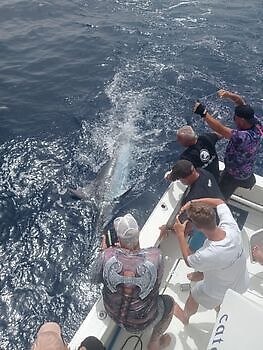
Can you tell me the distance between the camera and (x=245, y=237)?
6.65 metres

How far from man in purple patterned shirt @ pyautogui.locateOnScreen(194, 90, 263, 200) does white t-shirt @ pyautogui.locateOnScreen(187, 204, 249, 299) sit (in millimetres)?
1523

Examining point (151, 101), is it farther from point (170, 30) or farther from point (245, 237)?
point (245, 237)

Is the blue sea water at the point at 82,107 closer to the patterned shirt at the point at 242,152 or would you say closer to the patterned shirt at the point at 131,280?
the patterned shirt at the point at 131,280

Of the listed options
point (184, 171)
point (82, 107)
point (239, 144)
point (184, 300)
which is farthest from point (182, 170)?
point (82, 107)

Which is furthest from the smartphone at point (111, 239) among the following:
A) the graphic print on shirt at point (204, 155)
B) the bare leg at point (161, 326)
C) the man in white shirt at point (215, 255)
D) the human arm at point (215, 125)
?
the human arm at point (215, 125)

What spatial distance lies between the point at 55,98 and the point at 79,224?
5.39 m

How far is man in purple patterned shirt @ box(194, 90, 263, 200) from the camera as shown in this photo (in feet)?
19.5

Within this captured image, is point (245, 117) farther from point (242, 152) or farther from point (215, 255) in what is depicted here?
point (215, 255)

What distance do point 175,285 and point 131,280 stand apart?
6.80 feet

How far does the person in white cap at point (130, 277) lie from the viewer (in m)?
4.10

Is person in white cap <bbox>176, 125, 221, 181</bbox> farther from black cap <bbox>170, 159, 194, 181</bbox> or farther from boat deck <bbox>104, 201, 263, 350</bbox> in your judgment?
boat deck <bbox>104, 201, 263, 350</bbox>

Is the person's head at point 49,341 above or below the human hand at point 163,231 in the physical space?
above

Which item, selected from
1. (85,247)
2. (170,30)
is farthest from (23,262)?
(170,30)

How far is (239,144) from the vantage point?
6027 mm
